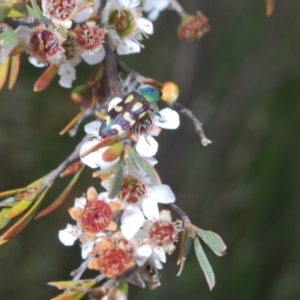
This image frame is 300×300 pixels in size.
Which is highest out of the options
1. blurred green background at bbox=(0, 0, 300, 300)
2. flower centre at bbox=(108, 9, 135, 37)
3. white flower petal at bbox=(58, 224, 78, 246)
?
flower centre at bbox=(108, 9, 135, 37)

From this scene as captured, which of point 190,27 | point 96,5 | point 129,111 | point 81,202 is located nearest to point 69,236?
point 81,202

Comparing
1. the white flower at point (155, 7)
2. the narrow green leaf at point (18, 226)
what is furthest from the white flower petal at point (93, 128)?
the white flower at point (155, 7)

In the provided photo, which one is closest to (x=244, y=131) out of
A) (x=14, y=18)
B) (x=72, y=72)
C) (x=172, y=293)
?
(x=172, y=293)

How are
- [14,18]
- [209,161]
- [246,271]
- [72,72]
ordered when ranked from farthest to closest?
1. [209,161]
2. [246,271]
3. [72,72]
4. [14,18]

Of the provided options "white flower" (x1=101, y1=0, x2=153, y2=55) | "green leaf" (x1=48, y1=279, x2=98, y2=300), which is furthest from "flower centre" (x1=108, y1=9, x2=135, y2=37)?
"green leaf" (x1=48, y1=279, x2=98, y2=300)

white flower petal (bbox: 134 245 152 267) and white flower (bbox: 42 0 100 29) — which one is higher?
white flower (bbox: 42 0 100 29)

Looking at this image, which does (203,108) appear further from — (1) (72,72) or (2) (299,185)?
(1) (72,72)

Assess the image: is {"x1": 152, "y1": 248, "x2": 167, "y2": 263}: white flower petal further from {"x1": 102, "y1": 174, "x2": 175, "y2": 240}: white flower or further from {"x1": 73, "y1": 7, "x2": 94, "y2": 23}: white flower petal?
{"x1": 73, "y1": 7, "x2": 94, "y2": 23}: white flower petal
